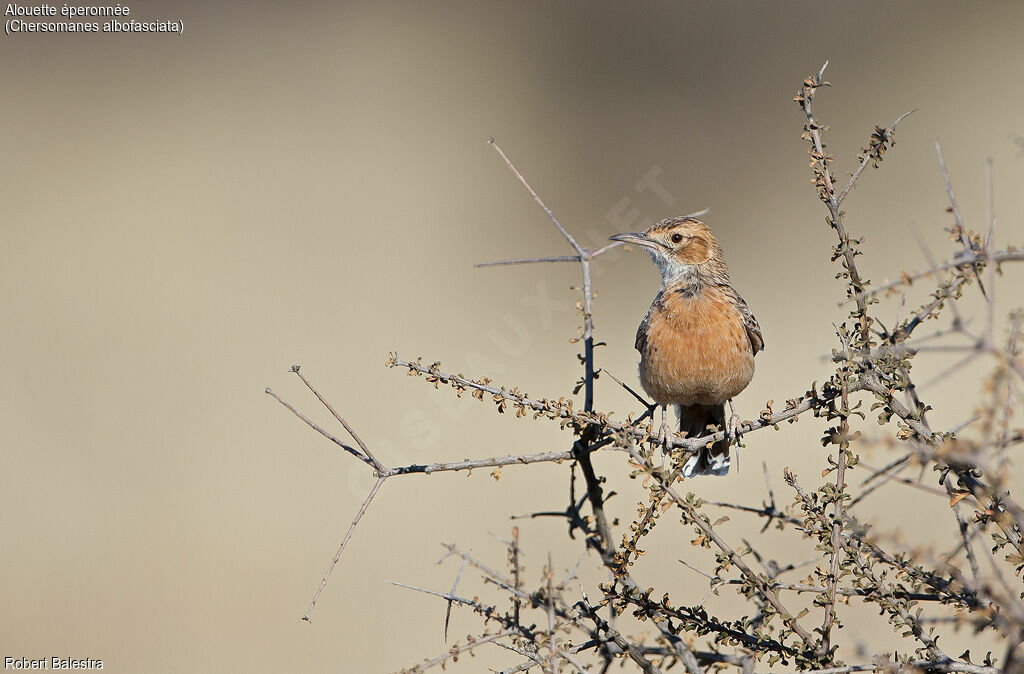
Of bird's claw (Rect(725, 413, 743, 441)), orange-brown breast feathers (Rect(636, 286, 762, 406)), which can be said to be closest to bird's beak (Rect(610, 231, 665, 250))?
orange-brown breast feathers (Rect(636, 286, 762, 406))

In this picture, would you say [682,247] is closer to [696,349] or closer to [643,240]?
[643,240]

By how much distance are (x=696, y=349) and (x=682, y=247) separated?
77 centimetres

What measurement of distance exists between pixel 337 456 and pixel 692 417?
17.3 feet

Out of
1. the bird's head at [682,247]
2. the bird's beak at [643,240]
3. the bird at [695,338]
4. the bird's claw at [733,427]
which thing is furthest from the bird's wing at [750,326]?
the bird's beak at [643,240]

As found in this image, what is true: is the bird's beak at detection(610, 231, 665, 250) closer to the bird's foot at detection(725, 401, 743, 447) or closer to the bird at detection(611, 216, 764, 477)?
the bird at detection(611, 216, 764, 477)

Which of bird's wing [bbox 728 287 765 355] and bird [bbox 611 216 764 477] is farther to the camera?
bird's wing [bbox 728 287 765 355]

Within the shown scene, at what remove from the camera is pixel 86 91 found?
32.0 ft

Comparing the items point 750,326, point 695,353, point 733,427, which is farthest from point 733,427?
point 750,326

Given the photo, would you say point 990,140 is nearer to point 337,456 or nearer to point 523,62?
point 523,62

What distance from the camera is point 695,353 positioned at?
13.6 ft

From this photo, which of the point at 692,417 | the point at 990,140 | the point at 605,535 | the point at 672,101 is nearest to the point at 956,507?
the point at 605,535

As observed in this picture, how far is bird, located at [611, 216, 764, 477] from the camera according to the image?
414cm

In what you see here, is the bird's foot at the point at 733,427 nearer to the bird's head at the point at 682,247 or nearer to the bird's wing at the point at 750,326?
the bird's wing at the point at 750,326

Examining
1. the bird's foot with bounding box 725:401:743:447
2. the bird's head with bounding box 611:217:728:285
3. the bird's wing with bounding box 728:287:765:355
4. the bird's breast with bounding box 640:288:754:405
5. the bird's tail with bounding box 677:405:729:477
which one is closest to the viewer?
the bird's foot with bounding box 725:401:743:447
